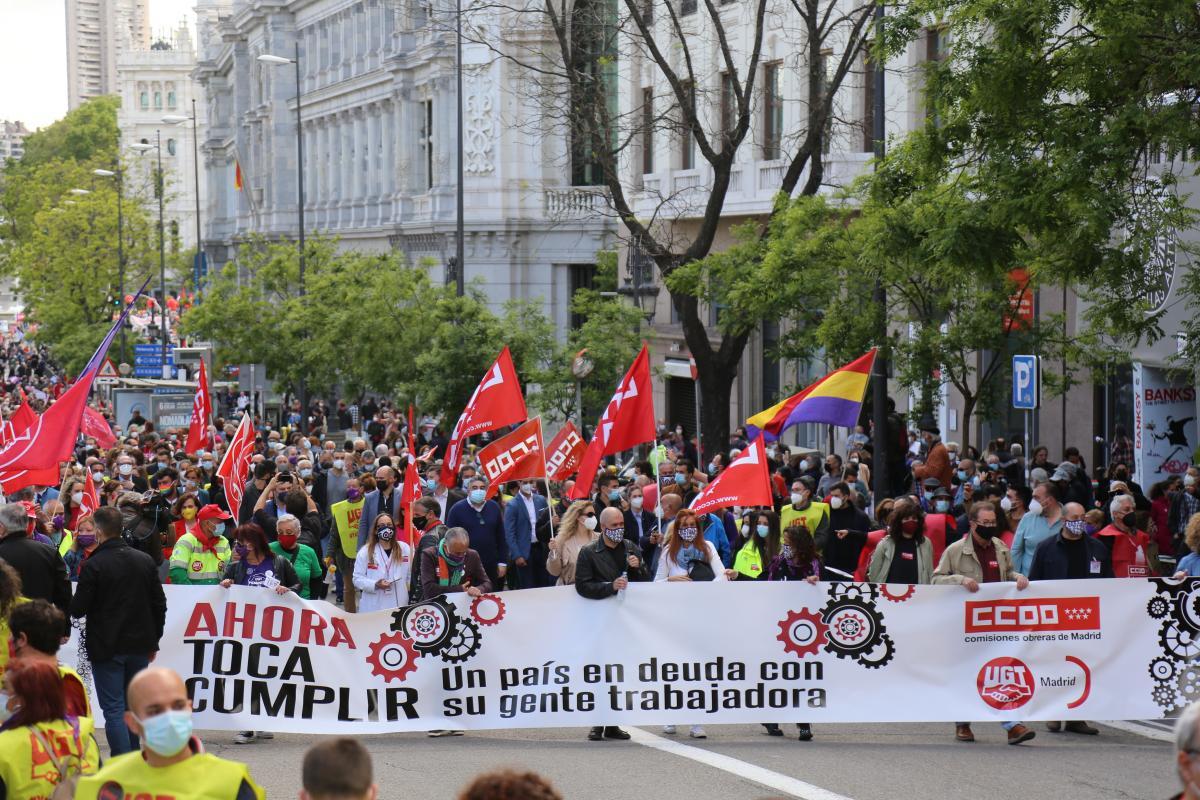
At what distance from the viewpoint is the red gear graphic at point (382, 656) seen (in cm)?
1194

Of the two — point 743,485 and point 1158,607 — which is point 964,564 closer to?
point 1158,607

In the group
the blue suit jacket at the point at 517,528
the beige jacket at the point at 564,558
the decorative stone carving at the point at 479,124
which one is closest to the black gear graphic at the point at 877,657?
the beige jacket at the point at 564,558

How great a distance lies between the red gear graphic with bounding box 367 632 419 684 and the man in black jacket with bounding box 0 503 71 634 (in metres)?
1.95

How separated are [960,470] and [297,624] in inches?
451

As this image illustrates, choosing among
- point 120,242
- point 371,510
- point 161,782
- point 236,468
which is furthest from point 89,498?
point 120,242

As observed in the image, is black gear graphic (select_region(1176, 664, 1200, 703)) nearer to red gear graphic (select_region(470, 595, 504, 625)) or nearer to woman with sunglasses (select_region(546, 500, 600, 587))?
red gear graphic (select_region(470, 595, 504, 625))

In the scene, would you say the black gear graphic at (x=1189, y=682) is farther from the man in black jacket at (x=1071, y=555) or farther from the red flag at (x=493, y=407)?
the red flag at (x=493, y=407)

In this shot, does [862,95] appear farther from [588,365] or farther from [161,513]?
[161,513]

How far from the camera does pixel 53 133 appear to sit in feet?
470

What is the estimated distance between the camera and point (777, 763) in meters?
11.2

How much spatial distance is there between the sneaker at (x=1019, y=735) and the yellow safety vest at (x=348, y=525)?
7499 millimetres

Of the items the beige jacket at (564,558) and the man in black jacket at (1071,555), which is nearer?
the man in black jacket at (1071,555)

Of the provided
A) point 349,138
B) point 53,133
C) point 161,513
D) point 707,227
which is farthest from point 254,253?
point 53,133

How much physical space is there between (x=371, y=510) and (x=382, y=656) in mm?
5754
